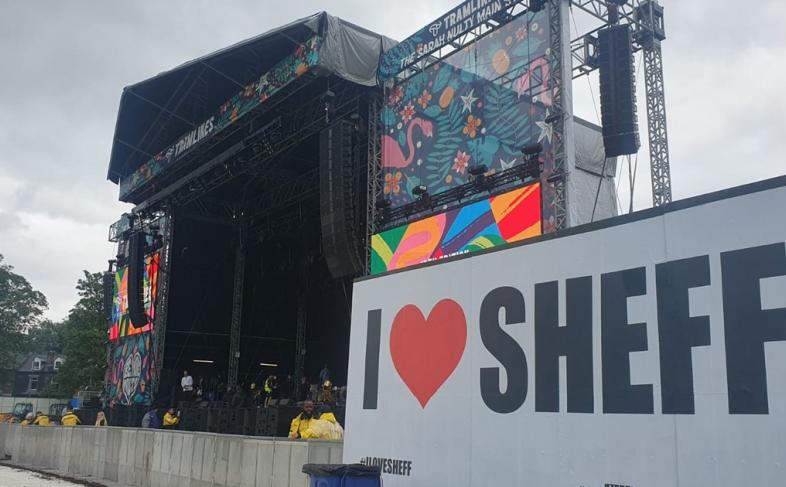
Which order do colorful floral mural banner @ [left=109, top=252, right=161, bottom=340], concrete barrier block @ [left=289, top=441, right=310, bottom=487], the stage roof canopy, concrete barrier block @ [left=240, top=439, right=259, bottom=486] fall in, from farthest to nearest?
colorful floral mural banner @ [left=109, top=252, right=161, bottom=340]
the stage roof canopy
concrete barrier block @ [left=240, top=439, right=259, bottom=486]
concrete barrier block @ [left=289, top=441, right=310, bottom=487]

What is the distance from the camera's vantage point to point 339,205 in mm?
17234

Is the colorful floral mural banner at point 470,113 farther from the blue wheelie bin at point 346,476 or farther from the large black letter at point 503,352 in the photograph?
the blue wheelie bin at point 346,476

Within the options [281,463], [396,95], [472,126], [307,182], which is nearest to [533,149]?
[472,126]

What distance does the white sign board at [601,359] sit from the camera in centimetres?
496

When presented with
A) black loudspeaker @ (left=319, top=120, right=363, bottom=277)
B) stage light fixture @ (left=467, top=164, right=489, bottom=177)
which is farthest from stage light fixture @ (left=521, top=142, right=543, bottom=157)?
black loudspeaker @ (left=319, top=120, right=363, bottom=277)

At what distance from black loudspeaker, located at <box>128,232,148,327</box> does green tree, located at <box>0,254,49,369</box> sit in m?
41.0

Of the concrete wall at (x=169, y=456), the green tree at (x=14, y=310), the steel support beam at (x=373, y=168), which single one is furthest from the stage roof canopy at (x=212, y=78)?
the green tree at (x=14, y=310)

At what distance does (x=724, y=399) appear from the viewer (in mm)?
5020

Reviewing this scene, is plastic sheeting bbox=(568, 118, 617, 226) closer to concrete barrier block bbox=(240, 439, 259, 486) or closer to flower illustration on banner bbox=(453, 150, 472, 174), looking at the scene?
flower illustration on banner bbox=(453, 150, 472, 174)

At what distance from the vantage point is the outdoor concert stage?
14.5 meters

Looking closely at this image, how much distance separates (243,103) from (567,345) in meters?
16.9

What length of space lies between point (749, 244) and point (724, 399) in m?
1.10

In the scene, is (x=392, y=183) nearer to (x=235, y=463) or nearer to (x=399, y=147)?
(x=399, y=147)

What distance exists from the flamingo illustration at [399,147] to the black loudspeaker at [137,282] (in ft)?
45.9
